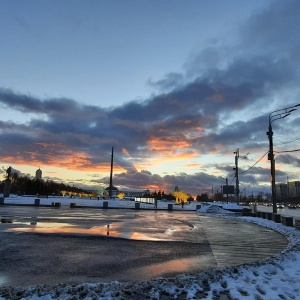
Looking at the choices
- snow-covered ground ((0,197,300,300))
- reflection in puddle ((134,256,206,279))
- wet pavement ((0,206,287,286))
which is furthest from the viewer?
reflection in puddle ((134,256,206,279))

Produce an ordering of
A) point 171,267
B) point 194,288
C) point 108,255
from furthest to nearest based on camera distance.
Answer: point 108,255
point 171,267
point 194,288

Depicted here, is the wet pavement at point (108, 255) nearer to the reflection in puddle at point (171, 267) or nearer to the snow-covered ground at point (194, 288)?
the reflection in puddle at point (171, 267)

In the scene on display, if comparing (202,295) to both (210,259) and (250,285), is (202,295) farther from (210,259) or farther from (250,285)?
(210,259)

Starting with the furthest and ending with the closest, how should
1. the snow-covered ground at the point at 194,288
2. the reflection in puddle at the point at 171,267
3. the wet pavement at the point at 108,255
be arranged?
the reflection in puddle at the point at 171,267 < the wet pavement at the point at 108,255 < the snow-covered ground at the point at 194,288

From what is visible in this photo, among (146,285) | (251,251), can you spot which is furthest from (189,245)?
(146,285)

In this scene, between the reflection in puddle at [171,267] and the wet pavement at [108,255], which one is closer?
the wet pavement at [108,255]

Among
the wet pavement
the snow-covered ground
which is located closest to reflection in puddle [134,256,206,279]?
the wet pavement

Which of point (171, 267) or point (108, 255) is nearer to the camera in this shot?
point (171, 267)

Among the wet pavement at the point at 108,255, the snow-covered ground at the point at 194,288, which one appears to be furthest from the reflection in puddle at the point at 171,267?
the snow-covered ground at the point at 194,288

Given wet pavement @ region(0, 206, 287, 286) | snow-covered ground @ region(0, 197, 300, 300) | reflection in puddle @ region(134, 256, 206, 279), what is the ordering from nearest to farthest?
snow-covered ground @ region(0, 197, 300, 300) < wet pavement @ region(0, 206, 287, 286) < reflection in puddle @ region(134, 256, 206, 279)

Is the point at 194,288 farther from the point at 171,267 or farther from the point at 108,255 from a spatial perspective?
the point at 108,255

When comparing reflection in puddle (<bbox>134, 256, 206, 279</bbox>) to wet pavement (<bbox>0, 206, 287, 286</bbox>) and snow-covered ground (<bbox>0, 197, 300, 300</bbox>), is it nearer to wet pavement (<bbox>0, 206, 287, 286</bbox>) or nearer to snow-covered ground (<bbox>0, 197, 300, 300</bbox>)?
wet pavement (<bbox>0, 206, 287, 286</bbox>)

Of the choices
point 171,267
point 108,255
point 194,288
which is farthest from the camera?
point 108,255

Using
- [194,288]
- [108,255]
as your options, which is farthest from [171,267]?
[108,255]
